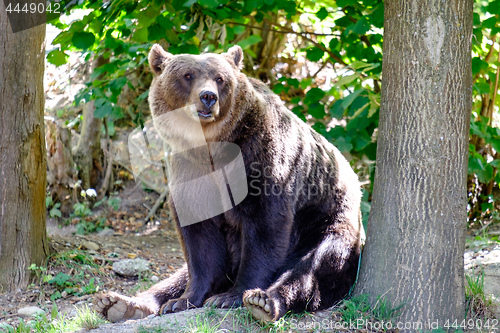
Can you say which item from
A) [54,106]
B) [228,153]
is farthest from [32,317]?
[54,106]

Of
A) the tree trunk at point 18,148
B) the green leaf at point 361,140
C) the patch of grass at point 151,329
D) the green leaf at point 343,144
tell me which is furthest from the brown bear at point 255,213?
the tree trunk at point 18,148

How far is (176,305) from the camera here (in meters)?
3.98

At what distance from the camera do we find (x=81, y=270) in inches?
218

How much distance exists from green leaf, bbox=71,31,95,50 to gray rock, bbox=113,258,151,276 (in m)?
2.44

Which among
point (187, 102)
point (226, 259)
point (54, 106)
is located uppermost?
point (54, 106)

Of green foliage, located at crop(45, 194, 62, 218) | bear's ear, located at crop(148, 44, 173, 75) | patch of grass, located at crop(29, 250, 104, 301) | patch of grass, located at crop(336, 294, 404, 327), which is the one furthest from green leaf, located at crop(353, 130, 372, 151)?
green foliage, located at crop(45, 194, 62, 218)

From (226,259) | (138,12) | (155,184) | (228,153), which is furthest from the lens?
(155,184)

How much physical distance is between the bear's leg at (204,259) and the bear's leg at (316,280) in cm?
64

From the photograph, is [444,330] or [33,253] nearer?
[444,330]

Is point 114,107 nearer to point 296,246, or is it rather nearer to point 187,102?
point 187,102

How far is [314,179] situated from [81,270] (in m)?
2.88

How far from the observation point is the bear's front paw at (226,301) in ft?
12.2

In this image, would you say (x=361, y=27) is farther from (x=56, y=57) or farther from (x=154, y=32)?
(x=56, y=57)

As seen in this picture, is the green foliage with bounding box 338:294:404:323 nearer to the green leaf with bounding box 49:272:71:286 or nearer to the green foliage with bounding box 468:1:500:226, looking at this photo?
the green leaf with bounding box 49:272:71:286
